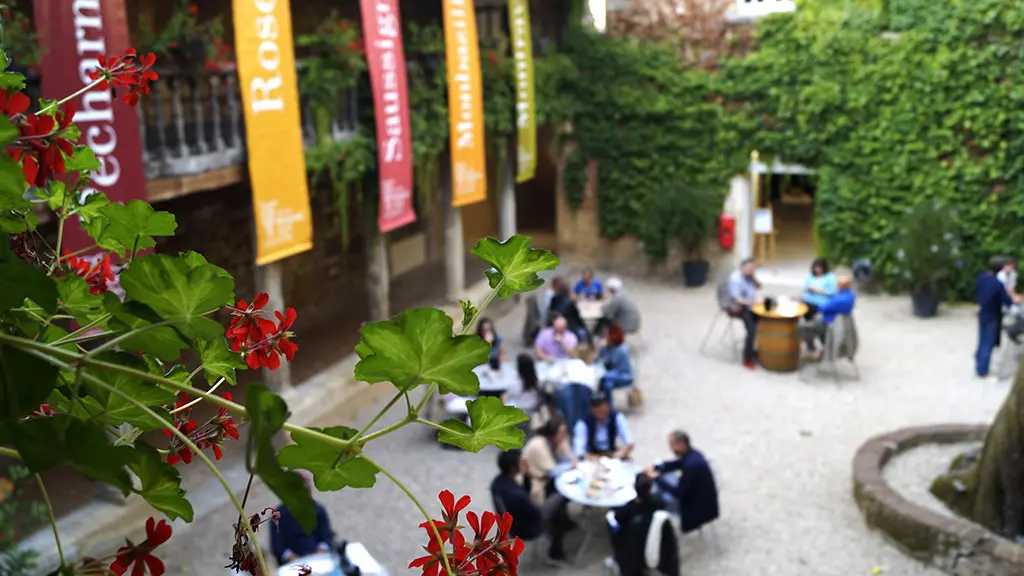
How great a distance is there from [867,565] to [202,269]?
774 cm

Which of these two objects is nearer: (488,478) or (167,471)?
(167,471)

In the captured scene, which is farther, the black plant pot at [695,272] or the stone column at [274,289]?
the black plant pot at [695,272]

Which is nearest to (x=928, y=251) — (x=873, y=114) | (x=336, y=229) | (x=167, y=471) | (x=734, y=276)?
(x=873, y=114)

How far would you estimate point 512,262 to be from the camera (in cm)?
151

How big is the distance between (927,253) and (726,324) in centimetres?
304

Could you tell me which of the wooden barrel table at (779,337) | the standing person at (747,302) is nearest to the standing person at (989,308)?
the wooden barrel table at (779,337)

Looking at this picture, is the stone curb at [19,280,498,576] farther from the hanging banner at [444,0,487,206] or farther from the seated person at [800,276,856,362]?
the seated person at [800,276,856,362]

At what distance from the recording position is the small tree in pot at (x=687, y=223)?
56.7 feet

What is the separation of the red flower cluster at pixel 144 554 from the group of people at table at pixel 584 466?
226 inches

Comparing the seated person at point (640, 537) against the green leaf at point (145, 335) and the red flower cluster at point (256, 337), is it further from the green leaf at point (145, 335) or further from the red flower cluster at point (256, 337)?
the green leaf at point (145, 335)

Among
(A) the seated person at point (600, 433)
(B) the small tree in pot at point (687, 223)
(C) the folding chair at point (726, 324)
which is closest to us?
(A) the seated person at point (600, 433)

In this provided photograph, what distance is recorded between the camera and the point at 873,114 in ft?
54.0

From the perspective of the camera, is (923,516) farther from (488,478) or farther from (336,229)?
(336,229)

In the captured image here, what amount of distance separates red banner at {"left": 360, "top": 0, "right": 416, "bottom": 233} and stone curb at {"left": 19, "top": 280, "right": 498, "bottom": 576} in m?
1.89
